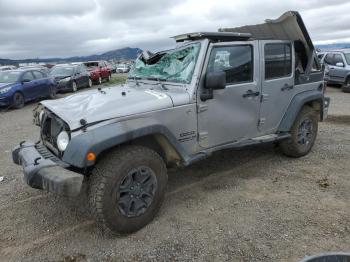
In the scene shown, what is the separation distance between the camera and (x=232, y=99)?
4.49 m

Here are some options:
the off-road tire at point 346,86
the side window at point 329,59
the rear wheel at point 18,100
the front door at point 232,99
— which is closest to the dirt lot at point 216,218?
the front door at point 232,99

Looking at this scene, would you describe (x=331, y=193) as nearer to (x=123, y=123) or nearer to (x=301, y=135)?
(x=301, y=135)

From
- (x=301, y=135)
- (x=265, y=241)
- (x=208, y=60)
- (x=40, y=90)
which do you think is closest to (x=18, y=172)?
(x=208, y=60)

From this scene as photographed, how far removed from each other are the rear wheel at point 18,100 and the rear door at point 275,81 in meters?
11.4

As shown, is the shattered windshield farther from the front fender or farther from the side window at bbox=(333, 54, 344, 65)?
the side window at bbox=(333, 54, 344, 65)

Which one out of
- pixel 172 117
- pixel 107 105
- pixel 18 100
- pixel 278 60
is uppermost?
pixel 278 60

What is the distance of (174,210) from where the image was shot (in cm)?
418

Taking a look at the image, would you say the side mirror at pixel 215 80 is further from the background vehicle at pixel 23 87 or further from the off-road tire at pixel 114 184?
the background vehicle at pixel 23 87

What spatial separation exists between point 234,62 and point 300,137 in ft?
6.35

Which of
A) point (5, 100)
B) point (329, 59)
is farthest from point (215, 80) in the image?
point (329, 59)

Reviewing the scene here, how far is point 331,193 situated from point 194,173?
6.19 feet

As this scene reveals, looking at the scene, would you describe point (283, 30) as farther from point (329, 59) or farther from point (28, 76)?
point (28, 76)

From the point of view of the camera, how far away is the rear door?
16.4 ft

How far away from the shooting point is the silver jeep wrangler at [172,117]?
336 cm
